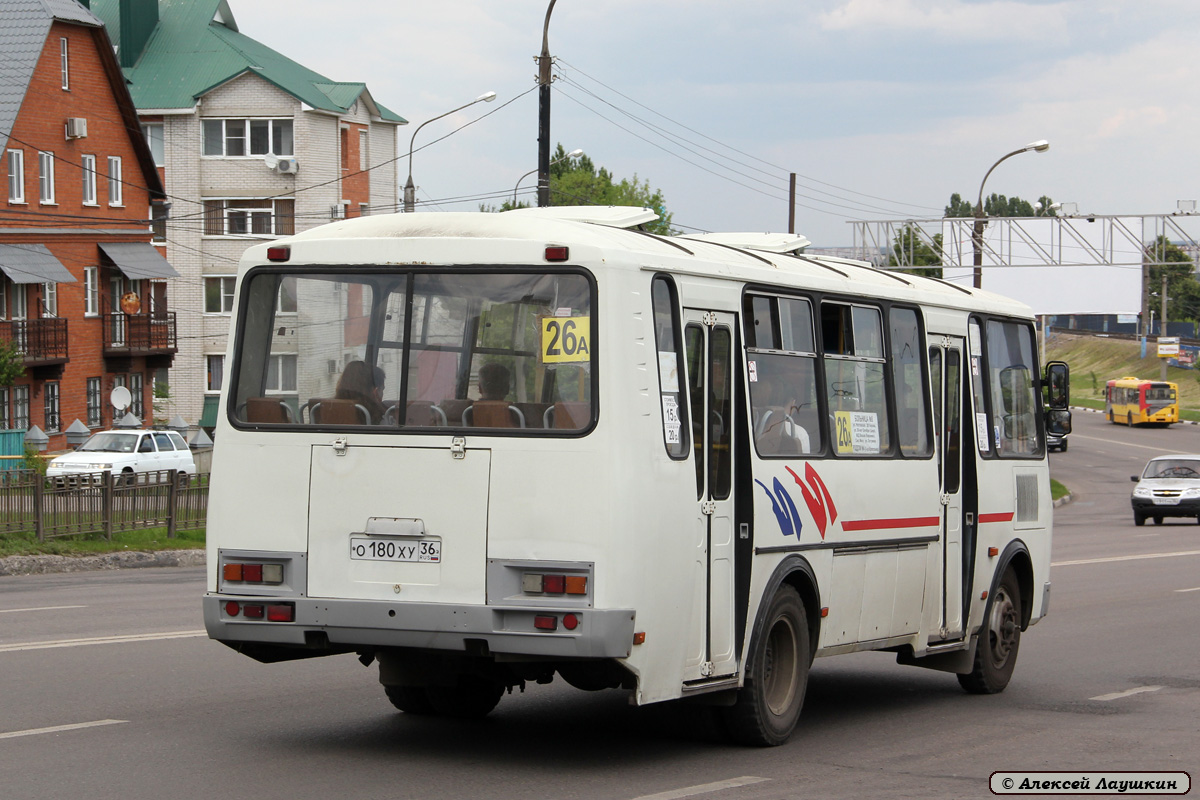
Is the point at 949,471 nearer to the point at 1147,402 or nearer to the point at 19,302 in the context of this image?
the point at 19,302

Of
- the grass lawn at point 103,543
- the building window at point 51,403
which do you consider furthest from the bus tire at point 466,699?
the building window at point 51,403

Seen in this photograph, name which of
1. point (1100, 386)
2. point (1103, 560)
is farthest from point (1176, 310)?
point (1103, 560)

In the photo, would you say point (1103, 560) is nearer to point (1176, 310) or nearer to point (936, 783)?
point (936, 783)

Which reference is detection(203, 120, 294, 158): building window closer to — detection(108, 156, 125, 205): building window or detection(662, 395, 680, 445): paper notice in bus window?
detection(108, 156, 125, 205): building window

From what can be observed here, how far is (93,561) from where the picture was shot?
78.1 feet

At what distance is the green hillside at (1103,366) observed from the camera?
112m

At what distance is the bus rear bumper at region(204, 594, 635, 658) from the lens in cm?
754

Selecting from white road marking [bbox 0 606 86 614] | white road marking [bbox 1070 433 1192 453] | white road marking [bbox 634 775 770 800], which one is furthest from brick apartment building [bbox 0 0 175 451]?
white road marking [bbox 1070 433 1192 453]

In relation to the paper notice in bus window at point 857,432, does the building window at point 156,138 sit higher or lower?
higher

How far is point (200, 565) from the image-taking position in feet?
83.1

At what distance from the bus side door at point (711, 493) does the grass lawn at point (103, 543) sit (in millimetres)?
16514

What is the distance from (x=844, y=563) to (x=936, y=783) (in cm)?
192

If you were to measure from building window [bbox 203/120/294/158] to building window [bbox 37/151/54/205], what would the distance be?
12829 mm

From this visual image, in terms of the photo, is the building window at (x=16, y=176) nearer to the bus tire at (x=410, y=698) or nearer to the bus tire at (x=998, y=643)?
the bus tire at (x=998, y=643)
